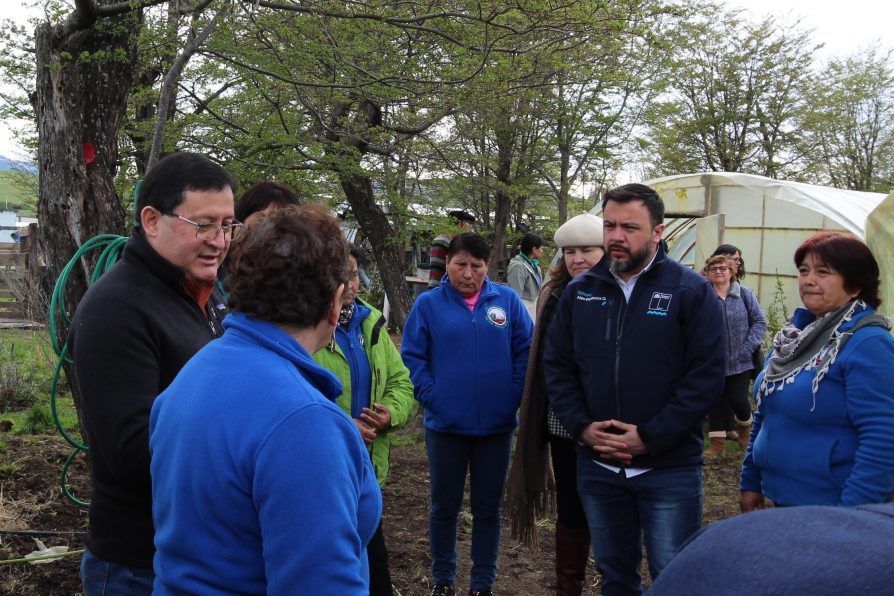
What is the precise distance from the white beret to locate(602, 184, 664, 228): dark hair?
614mm

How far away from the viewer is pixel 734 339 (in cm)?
688

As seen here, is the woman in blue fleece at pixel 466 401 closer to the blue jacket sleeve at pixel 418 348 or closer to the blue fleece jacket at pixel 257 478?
the blue jacket sleeve at pixel 418 348

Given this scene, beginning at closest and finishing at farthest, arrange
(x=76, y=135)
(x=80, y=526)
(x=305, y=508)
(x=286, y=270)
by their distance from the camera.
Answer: (x=305, y=508) → (x=286, y=270) → (x=76, y=135) → (x=80, y=526)

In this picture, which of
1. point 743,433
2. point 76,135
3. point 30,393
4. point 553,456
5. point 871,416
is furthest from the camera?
point 30,393

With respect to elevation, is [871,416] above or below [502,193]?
below

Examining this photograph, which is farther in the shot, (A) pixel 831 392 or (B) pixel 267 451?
(A) pixel 831 392

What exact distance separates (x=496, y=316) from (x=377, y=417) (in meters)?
1.06

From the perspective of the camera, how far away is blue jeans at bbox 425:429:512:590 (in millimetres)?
4031

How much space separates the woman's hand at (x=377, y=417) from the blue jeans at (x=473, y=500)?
2.37 ft

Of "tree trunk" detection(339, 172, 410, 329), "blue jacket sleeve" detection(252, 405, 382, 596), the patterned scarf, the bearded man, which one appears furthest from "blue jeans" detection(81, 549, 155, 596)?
"tree trunk" detection(339, 172, 410, 329)

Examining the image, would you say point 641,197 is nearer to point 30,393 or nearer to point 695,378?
point 695,378

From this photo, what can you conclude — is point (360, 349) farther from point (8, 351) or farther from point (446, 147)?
point (8, 351)

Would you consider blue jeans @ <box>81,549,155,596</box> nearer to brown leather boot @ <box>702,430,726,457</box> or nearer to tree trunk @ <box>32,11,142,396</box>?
tree trunk @ <box>32,11,142,396</box>

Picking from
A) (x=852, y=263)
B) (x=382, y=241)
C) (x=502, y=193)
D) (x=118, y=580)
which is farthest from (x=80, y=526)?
(x=502, y=193)
